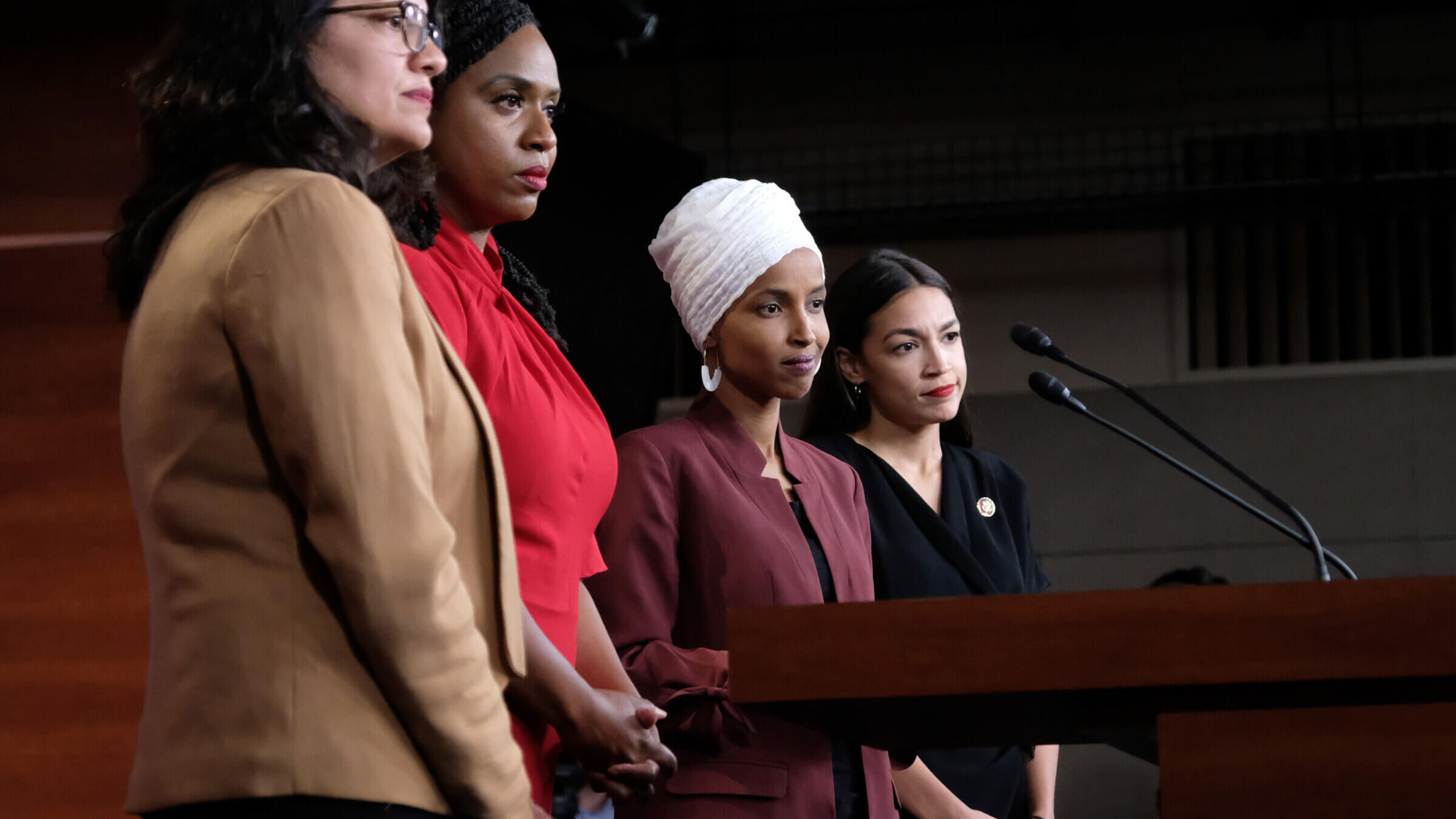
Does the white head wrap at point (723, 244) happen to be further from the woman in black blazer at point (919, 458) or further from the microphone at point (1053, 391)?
the woman in black blazer at point (919, 458)

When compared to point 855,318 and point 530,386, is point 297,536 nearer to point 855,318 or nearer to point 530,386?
→ point 530,386

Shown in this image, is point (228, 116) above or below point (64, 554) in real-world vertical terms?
above

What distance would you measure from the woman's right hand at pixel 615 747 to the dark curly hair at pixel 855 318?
1565mm

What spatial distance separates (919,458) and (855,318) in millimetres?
320

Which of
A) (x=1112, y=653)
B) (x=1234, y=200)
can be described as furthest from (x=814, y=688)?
(x=1234, y=200)

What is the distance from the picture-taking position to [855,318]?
10.5ft

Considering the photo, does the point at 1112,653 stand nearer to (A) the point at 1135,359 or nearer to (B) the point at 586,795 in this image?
(B) the point at 586,795

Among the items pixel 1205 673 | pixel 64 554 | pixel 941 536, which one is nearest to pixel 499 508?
pixel 1205 673

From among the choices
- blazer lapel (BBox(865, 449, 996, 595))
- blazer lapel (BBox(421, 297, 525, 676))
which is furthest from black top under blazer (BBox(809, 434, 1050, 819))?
blazer lapel (BBox(421, 297, 525, 676))

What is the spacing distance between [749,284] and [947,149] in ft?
17.6

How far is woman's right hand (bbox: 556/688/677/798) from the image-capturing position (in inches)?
63.1

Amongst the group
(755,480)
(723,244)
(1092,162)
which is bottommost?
(755,480)

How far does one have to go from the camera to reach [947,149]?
7559 millimetres

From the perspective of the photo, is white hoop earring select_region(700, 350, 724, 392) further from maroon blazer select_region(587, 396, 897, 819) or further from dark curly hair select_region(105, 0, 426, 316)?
dark curly hair select_region(105, 0, 426, 316)
